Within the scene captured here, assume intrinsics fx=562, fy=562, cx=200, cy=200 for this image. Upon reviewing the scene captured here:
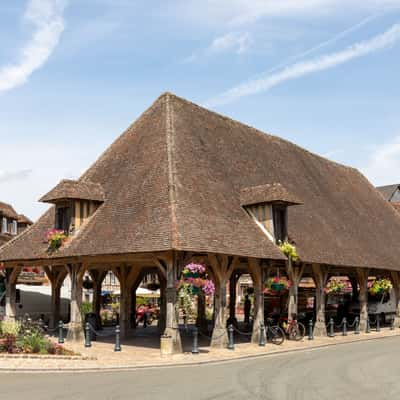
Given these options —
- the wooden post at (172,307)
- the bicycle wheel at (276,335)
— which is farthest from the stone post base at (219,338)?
the bicycle wheel at (276,335)

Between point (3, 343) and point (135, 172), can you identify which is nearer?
point (3, 343)

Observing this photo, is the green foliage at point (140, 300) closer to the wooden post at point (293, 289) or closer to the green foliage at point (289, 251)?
the wooden post at point (293, 289)

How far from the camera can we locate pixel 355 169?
37.5 metres

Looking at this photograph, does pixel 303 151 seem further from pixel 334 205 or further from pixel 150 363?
pixel 150 363

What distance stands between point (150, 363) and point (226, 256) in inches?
194

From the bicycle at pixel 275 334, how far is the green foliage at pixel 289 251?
258cm

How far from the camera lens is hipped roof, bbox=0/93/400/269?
17.8 metres

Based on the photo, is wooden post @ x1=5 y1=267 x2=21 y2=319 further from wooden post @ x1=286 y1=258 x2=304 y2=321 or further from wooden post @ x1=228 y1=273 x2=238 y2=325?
wooden post @ x1=286 y1=258 x2=304 y2=321

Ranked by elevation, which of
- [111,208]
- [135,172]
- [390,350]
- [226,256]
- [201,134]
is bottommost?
[390,350]

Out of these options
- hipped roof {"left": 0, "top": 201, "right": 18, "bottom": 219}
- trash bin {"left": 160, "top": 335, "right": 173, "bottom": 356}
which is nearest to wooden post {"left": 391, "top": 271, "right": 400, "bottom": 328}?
trash bin {"left": 160, "top": 335, "right": 173, "bottom": 356}

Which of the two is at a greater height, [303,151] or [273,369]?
[303,151]

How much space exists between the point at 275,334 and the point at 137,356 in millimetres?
5846

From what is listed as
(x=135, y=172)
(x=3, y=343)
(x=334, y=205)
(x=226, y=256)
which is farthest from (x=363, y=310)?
(x=3, y=343)

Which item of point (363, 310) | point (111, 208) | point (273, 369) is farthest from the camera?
point (363, 310)
